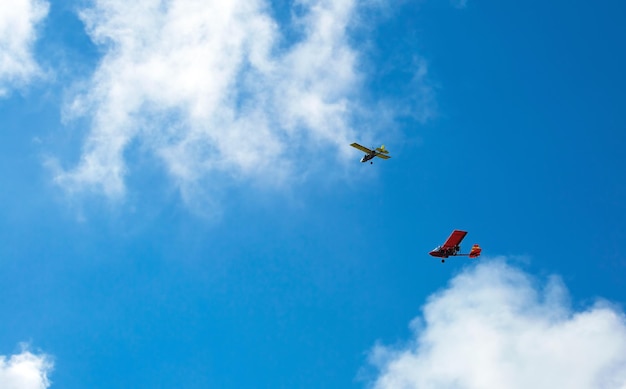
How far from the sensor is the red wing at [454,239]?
116144 mm

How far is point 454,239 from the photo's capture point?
11775cm

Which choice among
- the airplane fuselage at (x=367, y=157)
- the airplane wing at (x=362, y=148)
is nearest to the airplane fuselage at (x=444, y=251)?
the airplane wing at (x=362, y=148)

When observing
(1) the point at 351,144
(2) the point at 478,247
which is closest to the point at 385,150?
(1) the point at 351,144

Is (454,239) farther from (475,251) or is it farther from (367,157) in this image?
(367,157)

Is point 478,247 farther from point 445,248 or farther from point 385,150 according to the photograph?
point 385,150

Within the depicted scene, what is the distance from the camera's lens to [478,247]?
A: 12488 cm

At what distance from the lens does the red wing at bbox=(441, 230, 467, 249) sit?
11614cm

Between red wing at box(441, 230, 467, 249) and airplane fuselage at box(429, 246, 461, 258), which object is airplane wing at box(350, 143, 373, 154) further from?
red wing at box(441, 230, 467, 249)

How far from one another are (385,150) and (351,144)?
8.64 metres

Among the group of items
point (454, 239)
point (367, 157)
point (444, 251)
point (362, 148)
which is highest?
point (362, 148)

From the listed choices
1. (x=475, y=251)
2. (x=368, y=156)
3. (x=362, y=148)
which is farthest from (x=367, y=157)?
(x=475, y=251)

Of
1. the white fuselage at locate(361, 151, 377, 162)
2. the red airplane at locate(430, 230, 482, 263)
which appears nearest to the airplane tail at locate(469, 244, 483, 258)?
the red airplane at locate(430, 230, 482, 263)

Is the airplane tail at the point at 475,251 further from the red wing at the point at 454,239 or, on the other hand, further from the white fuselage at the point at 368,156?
the white fuselage at the point at 368,156

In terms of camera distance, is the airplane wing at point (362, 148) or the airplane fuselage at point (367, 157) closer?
the airplane wing at point (362, 148)
